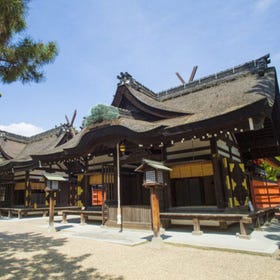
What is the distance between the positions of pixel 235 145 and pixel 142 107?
4.97m

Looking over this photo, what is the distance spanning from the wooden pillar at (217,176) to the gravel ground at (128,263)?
245 cm

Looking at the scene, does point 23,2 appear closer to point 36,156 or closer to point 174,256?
point 174,256

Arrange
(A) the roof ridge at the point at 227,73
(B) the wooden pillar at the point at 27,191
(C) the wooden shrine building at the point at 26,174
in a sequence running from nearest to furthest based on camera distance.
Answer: (A) the roof ridge at the point at 227,73 < (C) the wooden shrine building at the point at 26,174 < (B) the wooden pillar at the point at 27,191

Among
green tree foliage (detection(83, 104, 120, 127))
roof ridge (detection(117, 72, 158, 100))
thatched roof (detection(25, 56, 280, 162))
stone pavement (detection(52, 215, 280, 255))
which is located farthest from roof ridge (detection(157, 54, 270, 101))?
stone pavement (detection(52, 215, 280, 255))

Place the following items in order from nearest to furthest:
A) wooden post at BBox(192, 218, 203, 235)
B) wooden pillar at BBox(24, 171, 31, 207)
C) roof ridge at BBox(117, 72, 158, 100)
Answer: wooden post at BBox(192, 218, 203, 235), roof ridge at BBox(117, 72, 158, 100), wooden pillar at BBox(24, 171, 31, 207)

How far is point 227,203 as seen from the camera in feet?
25.6

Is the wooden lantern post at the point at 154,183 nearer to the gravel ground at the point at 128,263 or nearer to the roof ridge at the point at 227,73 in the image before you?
the gravel ground at the point at 128,263

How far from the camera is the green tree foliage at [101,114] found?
9.23m

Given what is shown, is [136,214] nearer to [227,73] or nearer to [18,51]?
[18,51]

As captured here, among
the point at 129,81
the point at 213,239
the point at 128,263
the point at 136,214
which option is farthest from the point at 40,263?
the point at 129,81

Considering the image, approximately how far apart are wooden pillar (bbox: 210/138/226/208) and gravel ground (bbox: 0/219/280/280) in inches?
96.3

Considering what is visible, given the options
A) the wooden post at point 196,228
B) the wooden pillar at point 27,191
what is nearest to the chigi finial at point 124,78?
the wooden post at point 196,228

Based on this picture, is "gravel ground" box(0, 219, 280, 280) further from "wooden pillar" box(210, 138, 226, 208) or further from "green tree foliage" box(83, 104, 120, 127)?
"green tree foliage" box(83, 104, 120, 127)

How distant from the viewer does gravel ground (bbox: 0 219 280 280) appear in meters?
4.04
